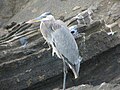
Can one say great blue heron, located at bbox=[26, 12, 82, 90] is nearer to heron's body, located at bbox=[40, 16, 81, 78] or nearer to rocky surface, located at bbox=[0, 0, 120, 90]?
heron's body, located at bbox=[40, 16, 81, 78]

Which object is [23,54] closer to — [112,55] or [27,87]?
[27,87]

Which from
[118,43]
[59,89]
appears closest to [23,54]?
[59,89]

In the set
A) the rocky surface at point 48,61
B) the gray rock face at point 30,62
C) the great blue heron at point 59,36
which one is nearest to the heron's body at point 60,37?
the great blue heron at point 59,36

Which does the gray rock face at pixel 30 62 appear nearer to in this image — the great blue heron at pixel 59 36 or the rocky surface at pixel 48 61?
the rocky surface at pixel 48 61

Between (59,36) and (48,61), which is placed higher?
(59,36)

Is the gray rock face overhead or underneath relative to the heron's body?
underneath

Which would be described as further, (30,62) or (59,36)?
(30,62)

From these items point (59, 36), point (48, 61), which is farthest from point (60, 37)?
point (48, 61)

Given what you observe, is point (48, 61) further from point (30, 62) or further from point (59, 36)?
point (59, 36)

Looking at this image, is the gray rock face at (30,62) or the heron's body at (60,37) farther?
the gray rock face at (30,62)

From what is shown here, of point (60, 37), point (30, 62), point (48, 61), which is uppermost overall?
point (60, 37)

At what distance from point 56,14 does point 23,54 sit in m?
4.18

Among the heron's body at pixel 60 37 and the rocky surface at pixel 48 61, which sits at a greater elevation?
the heron's body at pixel 60 37

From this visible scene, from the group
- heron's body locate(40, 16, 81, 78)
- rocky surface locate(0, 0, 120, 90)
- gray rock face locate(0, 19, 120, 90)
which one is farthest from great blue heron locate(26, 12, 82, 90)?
gray rock face locate(0, 19, 120, 90)
